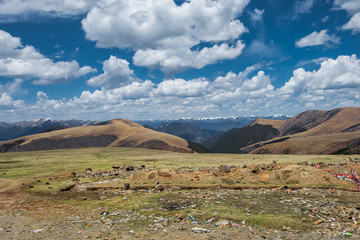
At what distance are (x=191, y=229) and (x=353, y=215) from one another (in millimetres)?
10838

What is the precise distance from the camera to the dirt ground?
1434cm

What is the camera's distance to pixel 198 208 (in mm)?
19109

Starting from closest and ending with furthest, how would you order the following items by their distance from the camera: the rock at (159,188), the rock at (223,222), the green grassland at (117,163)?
the rock at (223,222), the rock at (159,188), the green grassland at (117,163)

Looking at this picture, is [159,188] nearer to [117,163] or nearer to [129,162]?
[117,163]

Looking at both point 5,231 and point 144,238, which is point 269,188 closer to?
point 144,238

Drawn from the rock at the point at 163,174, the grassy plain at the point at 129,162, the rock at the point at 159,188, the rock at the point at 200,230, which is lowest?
the grassy plain at the point at 129,162

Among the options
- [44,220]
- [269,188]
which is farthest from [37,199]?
[269,188]

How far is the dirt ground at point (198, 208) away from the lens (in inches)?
564

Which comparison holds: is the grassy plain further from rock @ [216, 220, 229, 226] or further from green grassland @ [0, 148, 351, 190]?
rock @ [216, 220, 229, 226]

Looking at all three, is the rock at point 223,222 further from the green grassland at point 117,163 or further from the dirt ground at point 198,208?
the green grassland at point 117,163

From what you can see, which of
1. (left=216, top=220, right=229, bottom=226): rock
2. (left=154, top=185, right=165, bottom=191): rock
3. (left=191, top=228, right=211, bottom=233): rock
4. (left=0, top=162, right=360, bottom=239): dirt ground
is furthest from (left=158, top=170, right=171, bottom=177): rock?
(left=191, top=228, right=211, bottom=233): rock

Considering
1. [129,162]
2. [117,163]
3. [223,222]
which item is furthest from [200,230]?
[129,162]

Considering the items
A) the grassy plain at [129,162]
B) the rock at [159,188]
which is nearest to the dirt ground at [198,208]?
the rock at [159,188]

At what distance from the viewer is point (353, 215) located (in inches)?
610
